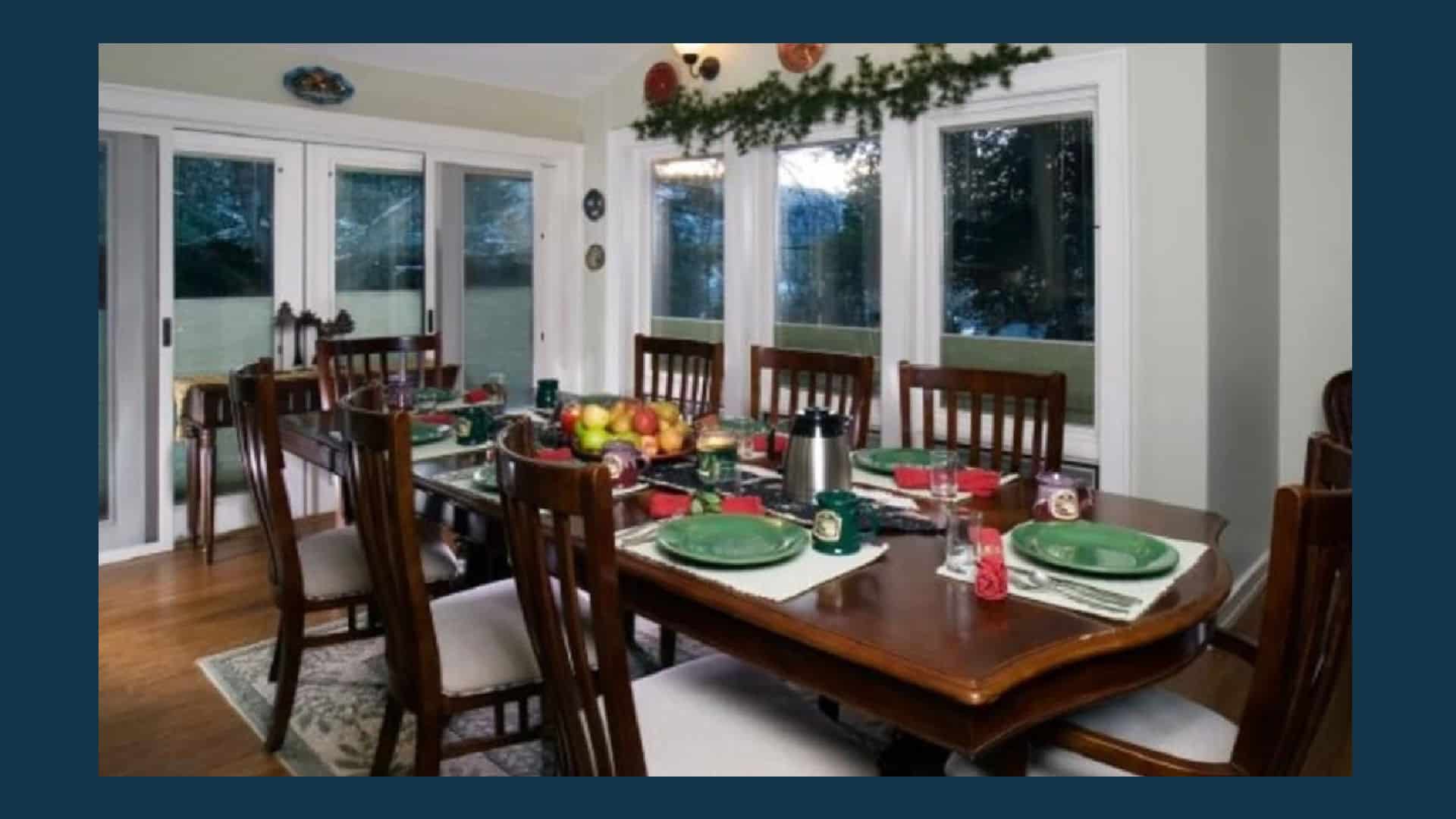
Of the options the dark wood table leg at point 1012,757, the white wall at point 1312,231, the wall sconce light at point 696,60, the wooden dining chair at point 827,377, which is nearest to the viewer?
the dark wood table leg at point 1012,757

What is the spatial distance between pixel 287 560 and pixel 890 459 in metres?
1.39

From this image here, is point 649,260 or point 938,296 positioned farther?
point 649,260

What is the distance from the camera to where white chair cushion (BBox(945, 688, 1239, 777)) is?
1510 mm

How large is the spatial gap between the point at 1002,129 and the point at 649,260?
2007 millimetres

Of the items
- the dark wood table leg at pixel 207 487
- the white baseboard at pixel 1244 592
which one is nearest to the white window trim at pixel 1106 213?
the white baseboard at pixel 1244 592

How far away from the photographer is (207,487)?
397 cm

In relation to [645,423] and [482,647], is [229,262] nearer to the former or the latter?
[645,423]

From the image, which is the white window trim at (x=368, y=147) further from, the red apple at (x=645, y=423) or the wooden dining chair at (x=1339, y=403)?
the wooden dining chair at (x=1339, y=403)

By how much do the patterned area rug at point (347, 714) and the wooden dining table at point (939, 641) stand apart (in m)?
0.77

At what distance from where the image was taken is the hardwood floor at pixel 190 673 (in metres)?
2.39

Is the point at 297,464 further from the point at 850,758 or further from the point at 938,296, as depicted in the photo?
the point at 850,758

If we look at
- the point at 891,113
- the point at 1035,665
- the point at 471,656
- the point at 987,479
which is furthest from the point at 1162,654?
the point at 891,113

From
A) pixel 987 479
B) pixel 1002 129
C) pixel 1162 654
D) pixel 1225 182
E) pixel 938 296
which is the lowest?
pixel 1162 654

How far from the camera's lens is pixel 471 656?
6.27 feet
